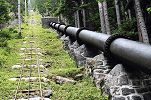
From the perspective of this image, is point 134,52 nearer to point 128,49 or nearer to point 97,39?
point 128,49

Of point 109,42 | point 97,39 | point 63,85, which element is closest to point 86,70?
point 63,85

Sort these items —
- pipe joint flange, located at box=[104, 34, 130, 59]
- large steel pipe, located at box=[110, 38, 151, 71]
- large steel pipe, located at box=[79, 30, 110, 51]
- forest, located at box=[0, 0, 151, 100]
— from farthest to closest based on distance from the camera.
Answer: large steel pipe, located at box=[79, 30, 110, 51]
pipe joint flange, located at box=[104, 34, 130, 59]
forest, located at box=[0, 0, 151, 100]
large steel pipe, located at box=[110, 38, 151, 71]

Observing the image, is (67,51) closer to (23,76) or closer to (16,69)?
(16,69)

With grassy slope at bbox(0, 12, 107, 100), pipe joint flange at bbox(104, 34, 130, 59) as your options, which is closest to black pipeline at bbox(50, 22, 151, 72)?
pipe joint flange at bbox(104, 34, 130, 59)

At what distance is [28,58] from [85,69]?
7.41 metres

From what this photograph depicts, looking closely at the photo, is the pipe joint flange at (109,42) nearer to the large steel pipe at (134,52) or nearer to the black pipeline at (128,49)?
the black pipeline at (128,49)

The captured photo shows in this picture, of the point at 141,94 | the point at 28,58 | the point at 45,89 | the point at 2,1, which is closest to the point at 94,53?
the point at 45,89

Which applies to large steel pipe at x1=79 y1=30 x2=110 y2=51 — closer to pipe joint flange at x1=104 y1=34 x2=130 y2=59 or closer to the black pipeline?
the black pipeline

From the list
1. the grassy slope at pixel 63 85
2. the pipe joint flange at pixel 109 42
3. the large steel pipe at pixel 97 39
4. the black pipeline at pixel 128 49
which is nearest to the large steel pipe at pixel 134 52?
the black pipeline at pixel 128 49

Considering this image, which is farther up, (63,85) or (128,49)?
(128,49)

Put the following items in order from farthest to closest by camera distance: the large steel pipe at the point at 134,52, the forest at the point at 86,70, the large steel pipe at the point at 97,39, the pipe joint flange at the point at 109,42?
the large steel pipe at the point at 97,39
the pipe joint flange at the point at 109,42
the forest at the point at 86,70
the large steel pipe at the point at 134,52

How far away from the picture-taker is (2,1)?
119 feet

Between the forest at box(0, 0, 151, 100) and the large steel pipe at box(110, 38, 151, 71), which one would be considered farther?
the forest at box(0, 0, 151, 100)

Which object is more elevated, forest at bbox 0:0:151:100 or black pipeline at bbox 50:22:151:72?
black pipeline at bbox 50:22:151:72
